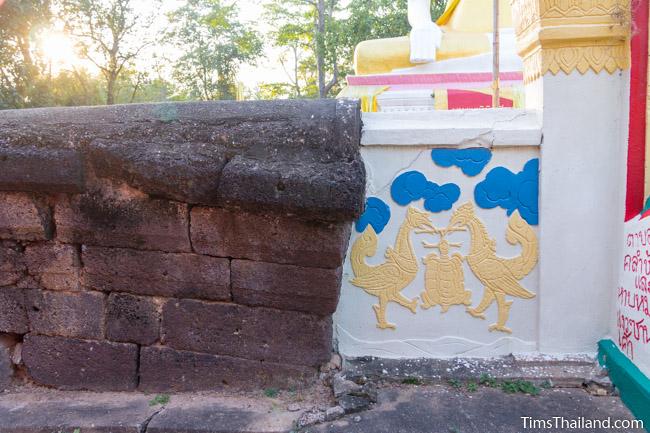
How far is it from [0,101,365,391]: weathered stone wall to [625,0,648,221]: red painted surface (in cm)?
136

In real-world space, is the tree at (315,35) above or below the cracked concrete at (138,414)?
above

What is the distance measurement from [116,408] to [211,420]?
1.70ft

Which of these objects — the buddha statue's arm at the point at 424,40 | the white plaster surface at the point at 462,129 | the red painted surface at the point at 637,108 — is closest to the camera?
the red painted surface at the point at 637,108

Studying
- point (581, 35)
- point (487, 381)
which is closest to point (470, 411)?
point (487, 381)

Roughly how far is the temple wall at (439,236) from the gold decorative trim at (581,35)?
32 centimetres

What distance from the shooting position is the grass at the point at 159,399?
2705mm

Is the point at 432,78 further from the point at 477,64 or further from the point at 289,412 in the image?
the point at 289,412

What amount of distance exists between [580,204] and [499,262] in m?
0.51

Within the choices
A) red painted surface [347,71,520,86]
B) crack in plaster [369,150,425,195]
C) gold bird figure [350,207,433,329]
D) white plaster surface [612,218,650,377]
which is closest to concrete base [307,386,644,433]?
white plaster surface [612,218,650,377]

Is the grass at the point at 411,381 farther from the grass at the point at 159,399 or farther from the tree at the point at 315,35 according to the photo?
the tree at the point at 315,35

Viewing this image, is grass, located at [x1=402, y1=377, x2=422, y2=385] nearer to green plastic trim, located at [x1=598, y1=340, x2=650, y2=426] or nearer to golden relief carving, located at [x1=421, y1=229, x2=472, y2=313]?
golden relief carving, located at [x1=421, y1=229, x2=472, y2=313]

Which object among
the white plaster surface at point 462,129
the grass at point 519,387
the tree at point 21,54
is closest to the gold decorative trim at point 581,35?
the white plaster surface at point 462,129

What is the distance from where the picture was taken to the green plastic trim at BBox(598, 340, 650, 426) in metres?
2.33

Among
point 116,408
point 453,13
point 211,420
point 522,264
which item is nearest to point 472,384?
point 522,264
